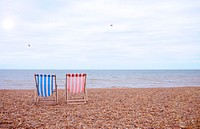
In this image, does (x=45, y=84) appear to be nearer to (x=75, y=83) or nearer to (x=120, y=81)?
(x=75, y=83)

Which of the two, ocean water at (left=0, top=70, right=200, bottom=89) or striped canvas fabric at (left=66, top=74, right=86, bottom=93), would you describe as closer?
striped canvas fabric at (left=66, top=74, right=86, bottom=93)

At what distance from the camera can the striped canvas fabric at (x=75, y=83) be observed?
7.52 meters

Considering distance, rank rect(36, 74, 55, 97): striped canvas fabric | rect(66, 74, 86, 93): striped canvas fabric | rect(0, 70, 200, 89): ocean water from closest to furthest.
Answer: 1. rect(36, 74, 55, 97): striped canvas fabric
2. rect(66, 74, 86, 93): striped canvas fabric
3. rect(0, 70, 200, 89): ocean water

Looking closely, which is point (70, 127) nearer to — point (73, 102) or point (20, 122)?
point (20, 122)

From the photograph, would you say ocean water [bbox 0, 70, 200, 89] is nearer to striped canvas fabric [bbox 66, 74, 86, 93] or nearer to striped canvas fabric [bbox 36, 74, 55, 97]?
striped canvas fabric [bbox 66, 74, 86, 93]

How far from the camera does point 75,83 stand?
759 centimetres

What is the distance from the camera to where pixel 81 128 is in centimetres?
441

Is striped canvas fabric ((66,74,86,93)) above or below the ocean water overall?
above

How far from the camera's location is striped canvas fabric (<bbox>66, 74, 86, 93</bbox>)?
7.52 metres

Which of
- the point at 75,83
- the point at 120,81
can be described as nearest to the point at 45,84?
the point at 75,83

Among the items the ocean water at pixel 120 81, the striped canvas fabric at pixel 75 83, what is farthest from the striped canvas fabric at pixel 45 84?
the ocean water at pixel 120 81

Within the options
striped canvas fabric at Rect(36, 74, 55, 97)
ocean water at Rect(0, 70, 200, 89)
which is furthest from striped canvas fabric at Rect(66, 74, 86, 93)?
ocean water at Rect(0, 70, 200, 89)

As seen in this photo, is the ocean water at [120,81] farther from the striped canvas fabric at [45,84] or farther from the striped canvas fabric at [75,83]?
the striped canvas fabric at [45,84]

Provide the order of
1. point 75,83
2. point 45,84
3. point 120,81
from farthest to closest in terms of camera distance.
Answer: point 120,81 → point 75,83 → point 45,84
